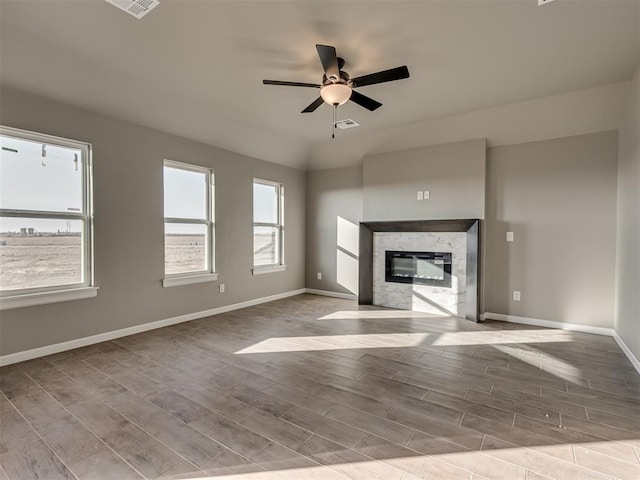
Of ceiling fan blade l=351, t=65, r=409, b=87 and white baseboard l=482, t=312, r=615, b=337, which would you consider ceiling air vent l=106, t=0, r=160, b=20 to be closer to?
ceiling fan blade l=351, t=65, r=409, b=87

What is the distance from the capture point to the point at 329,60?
8.32 ft

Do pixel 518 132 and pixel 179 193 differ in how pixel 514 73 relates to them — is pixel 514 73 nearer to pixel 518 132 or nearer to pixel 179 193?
pixel 518 132

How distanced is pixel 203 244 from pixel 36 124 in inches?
92.1

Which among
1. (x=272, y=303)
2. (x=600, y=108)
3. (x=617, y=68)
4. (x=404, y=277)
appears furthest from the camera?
(x=272, y=303)

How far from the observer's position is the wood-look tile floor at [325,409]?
5.63 ft

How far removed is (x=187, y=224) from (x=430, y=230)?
3.71 metres

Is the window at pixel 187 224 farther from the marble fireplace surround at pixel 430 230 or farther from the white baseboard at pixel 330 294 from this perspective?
the marble fireplace surround at pixel 430 230

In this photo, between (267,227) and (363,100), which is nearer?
(363,100)

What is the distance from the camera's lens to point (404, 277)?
209 inches

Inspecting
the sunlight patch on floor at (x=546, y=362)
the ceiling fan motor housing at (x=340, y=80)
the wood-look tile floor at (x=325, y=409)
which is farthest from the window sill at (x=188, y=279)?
the sunlight patch on floor at (x=546, y=362)

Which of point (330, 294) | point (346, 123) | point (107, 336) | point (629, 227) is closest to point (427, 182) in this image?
point (346, 123)

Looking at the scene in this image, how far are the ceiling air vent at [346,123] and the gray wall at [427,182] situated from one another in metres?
0.92

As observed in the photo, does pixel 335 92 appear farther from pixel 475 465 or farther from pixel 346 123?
pixel 475 465

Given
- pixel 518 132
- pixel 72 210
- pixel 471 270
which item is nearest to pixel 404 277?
pixel 471 270
